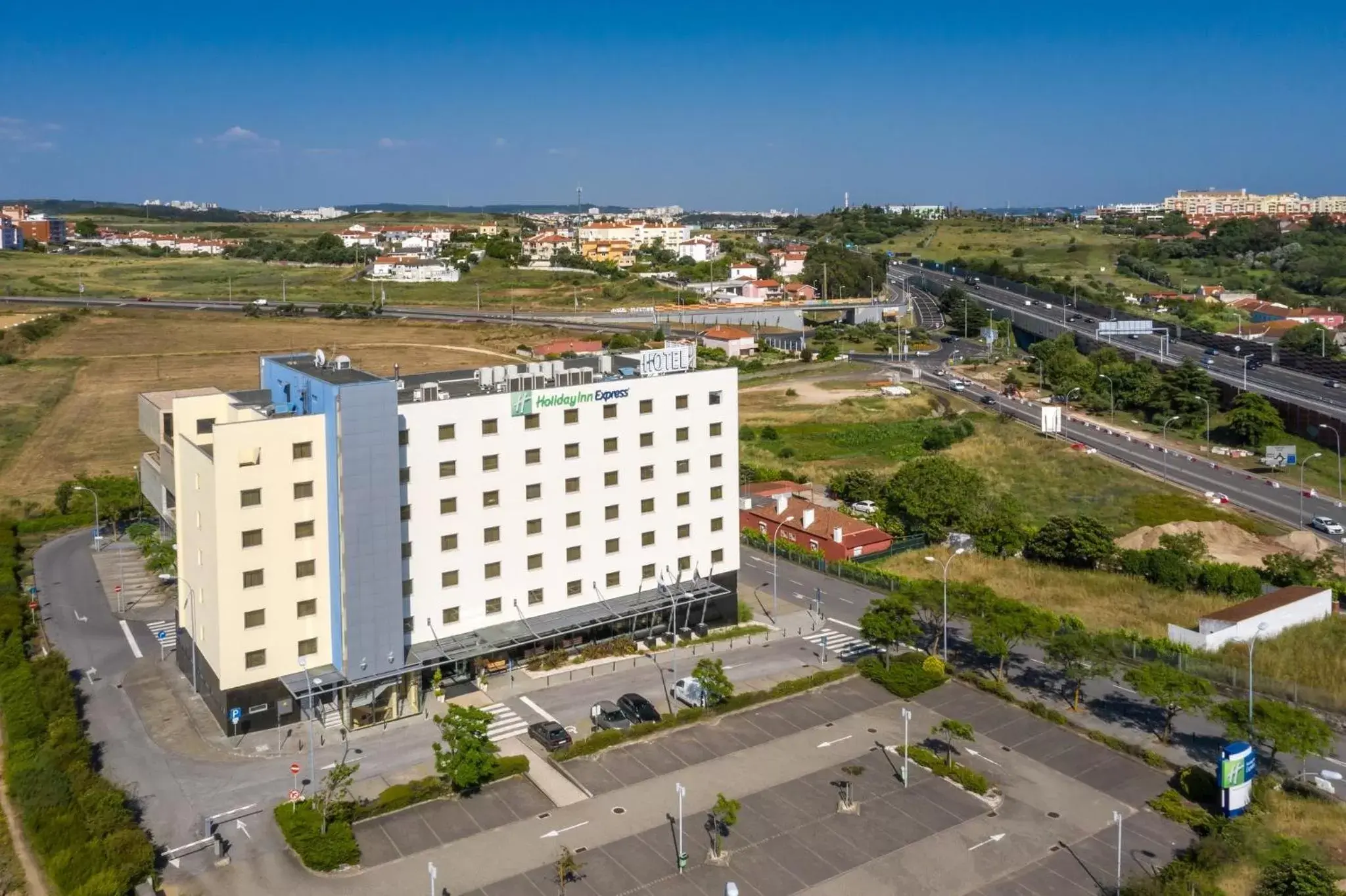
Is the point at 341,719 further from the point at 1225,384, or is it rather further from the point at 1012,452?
the point at 1225,384

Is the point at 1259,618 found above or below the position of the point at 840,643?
above

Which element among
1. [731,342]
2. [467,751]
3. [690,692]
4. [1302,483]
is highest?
[731,342]

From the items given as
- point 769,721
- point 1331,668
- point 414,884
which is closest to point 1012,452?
point 1331,668

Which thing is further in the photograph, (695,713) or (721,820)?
(695,713)

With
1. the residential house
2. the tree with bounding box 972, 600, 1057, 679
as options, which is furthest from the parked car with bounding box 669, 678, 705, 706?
the residential house

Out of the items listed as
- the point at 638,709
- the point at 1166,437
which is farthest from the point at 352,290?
the point at 638,709

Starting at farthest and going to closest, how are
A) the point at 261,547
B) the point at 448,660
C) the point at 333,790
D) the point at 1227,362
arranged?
the point at 1227,362 → the point at 448,660 → the point at 261,547 → the point at 333,790

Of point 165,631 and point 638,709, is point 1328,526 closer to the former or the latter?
point 638,709
